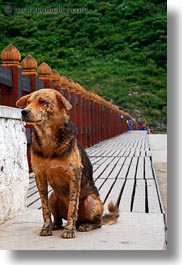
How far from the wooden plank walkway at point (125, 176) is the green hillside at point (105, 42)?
381 mm

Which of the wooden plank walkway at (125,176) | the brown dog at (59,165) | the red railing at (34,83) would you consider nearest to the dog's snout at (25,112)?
the brown dog at (59,165)

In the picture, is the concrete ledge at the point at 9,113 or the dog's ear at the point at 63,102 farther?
the concrete ledge at the point at 9,113

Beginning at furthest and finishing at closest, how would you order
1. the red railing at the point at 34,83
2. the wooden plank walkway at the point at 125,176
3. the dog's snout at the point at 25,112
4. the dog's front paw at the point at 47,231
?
1. the red railing at the point at 34,83
2. the wooden plank walkway at the point at 125,176
3. the dog's front paw at the point at 47,231
4. the dog's snout at the point at 25,112

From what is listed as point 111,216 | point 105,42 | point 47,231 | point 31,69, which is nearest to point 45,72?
point 31,69

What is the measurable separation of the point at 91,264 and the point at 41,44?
1003 mm

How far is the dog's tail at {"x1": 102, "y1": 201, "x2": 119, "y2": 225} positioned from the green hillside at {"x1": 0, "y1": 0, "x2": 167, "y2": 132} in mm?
385

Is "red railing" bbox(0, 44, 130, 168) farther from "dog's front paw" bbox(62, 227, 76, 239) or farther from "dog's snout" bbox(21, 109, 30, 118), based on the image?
"dog's front paw" bbox(62, 227, 76, 239)

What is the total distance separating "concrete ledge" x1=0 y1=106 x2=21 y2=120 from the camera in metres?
3.02

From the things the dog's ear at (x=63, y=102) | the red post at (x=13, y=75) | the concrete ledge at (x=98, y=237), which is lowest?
the concrete ledge at (x=98, y=237)

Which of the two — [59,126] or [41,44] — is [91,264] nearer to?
[59,126]

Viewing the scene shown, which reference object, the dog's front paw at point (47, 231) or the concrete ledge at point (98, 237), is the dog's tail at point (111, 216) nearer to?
the concrete ledge at point (98, 237)

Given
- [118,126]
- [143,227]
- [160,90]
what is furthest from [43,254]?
A: [118,126]

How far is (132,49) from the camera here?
324 centimetres

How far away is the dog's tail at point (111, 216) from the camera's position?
2.98 m
